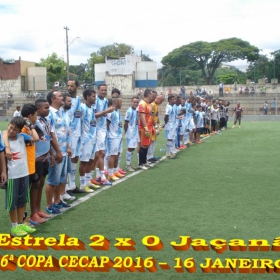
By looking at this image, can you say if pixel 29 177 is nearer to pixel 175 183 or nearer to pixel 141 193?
pixel 141 193

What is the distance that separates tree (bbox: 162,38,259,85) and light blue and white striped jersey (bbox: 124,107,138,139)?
2266 inches

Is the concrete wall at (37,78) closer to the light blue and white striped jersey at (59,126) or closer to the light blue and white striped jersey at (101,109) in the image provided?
the light blue and white striped jersey at (101,109)

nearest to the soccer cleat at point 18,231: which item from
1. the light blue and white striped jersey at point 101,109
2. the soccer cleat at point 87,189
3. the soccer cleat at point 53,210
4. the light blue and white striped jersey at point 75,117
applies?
the soccer cleat at point 53,210

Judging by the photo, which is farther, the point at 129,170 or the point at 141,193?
the point at 129,170

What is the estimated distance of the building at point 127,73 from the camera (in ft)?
181

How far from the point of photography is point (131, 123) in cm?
1136

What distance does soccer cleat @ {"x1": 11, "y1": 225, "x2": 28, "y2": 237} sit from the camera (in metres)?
5.75

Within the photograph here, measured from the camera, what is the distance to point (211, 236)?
224 inches

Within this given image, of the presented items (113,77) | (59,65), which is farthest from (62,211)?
(59,65)

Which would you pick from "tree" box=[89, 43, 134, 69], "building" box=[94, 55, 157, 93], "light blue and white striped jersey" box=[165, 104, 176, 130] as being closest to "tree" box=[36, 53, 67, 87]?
"building" box=[94, 55, 157, 93]

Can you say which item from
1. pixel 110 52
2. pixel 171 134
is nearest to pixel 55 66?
pixel 110 52

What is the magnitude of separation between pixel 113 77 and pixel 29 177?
50176 millimetres

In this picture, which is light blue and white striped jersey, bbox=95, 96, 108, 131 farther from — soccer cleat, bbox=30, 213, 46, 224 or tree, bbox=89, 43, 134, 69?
tree, bbox=89, 43, 134, 69

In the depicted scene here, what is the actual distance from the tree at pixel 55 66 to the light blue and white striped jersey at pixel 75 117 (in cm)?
6229
